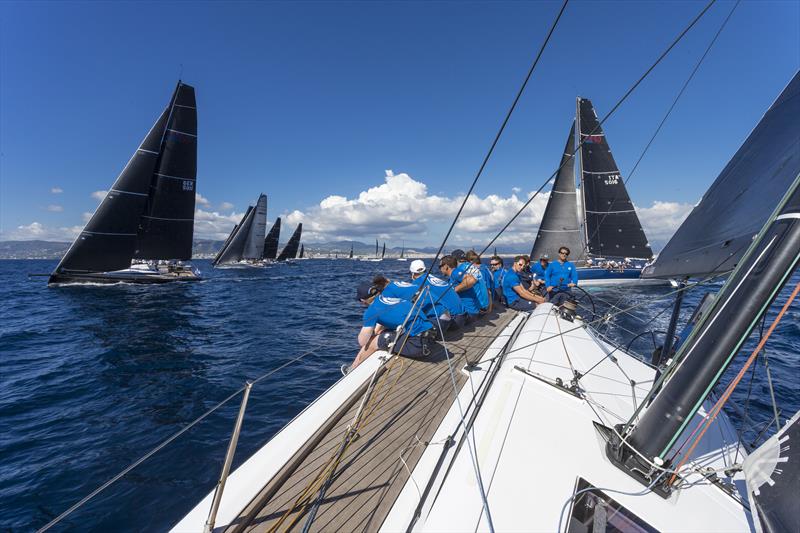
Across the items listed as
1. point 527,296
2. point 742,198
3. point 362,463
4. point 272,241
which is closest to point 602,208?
point 527,296

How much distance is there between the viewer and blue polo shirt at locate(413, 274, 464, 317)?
4229 mm

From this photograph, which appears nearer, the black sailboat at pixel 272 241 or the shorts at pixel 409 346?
the shorts at pixel 409 346

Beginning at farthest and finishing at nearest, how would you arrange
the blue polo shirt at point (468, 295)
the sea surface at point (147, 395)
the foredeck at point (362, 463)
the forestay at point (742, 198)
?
the blue polo shirt at point (468, 295)
the sea surface at point (147, 395)
the forestay at point (742, 198)
the foredeck at point (362, 463)

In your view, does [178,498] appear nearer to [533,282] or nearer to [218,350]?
[218,350]

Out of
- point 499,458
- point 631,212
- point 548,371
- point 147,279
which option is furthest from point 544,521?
point 147,279

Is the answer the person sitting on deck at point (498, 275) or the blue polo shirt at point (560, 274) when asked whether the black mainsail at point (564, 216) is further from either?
the person sitting on deck at point (498, 275)

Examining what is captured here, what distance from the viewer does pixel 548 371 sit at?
3.07 m

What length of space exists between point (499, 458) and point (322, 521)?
1107 millimetres

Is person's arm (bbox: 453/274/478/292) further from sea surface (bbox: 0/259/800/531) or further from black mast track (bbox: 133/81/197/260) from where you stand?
black mast track (bbox: 133/81/197/260)

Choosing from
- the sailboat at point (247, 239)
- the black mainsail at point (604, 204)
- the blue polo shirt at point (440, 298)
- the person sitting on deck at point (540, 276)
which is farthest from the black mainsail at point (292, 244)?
the blue polo shirt at point (440, 298)

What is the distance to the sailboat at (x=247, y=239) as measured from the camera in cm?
4119

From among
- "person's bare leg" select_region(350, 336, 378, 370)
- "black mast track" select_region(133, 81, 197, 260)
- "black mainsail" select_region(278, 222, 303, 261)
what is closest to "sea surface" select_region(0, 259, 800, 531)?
"person's bare leg" select_region(350, 336, 378, 370)

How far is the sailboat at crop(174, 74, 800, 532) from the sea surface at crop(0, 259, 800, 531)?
0.90 m

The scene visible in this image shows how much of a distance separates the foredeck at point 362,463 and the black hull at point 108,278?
2356 cm
